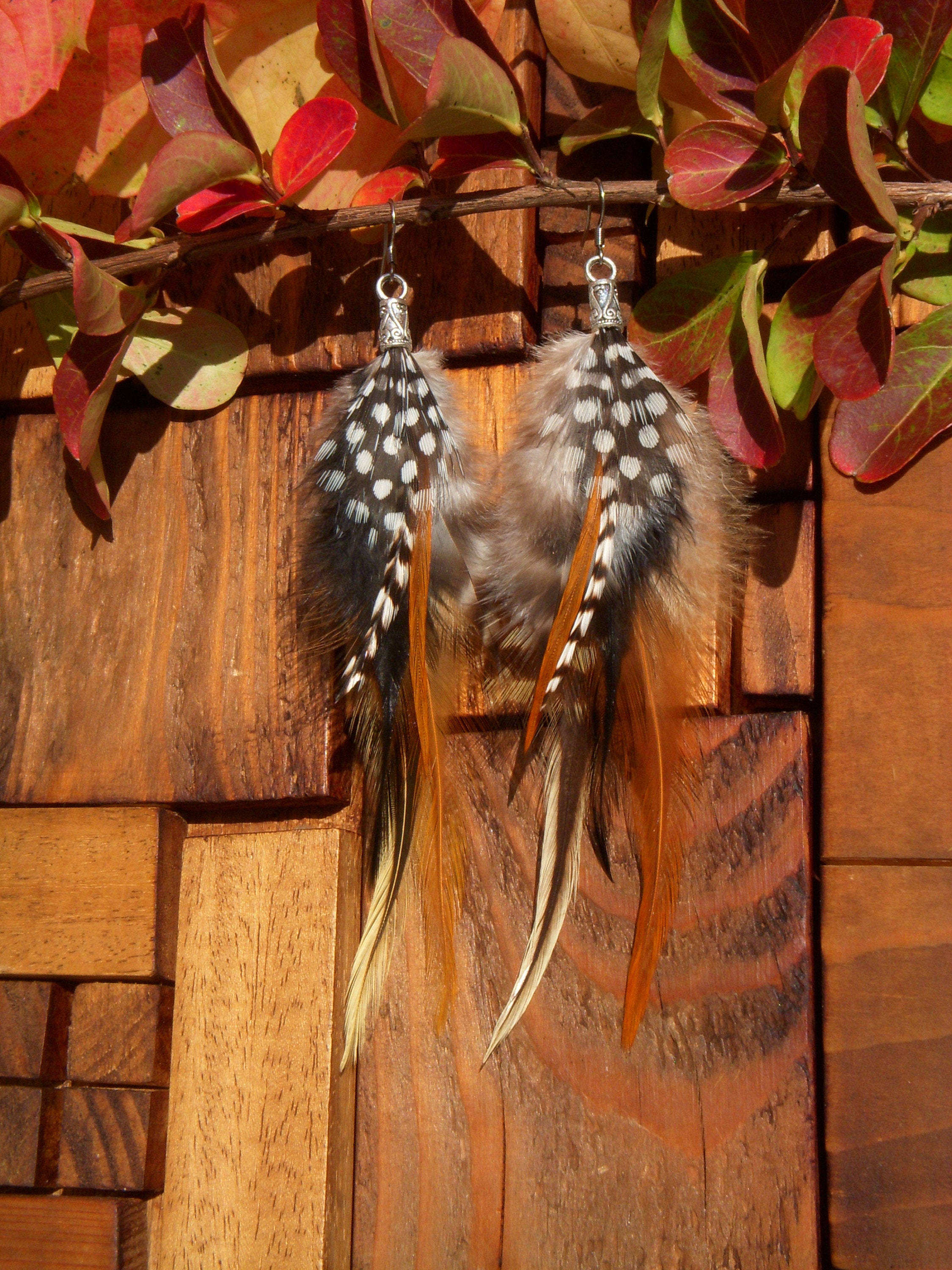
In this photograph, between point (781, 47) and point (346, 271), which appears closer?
point (781, 47)

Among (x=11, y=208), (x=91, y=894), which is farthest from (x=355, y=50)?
(x=91, y=894)

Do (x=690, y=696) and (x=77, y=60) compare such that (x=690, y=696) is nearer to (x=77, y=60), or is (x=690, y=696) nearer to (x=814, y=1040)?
(x=814, y=1040)

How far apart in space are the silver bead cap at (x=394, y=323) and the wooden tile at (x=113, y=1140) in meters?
0.55

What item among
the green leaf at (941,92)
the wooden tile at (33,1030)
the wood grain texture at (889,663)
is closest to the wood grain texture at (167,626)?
the wooden tile at (33,1030)

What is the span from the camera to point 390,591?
687 mm

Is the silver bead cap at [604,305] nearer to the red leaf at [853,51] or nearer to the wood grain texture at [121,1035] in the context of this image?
the red leaf at [853,51]

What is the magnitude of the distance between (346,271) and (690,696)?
42 centimetres

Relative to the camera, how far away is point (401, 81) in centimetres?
71

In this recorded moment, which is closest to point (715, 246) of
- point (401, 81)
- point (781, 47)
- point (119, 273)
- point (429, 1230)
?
point (781, 47)

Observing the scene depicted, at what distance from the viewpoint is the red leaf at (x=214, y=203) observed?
0.69m

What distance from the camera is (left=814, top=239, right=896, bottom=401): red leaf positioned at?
606 mm

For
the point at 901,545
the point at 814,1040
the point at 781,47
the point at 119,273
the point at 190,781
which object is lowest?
the point at 814,1040

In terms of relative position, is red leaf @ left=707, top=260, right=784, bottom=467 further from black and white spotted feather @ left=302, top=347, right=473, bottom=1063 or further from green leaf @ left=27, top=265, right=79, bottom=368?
green leaf @ left=27, top=265, right=79, bottom=368

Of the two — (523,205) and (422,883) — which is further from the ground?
(523,205)
